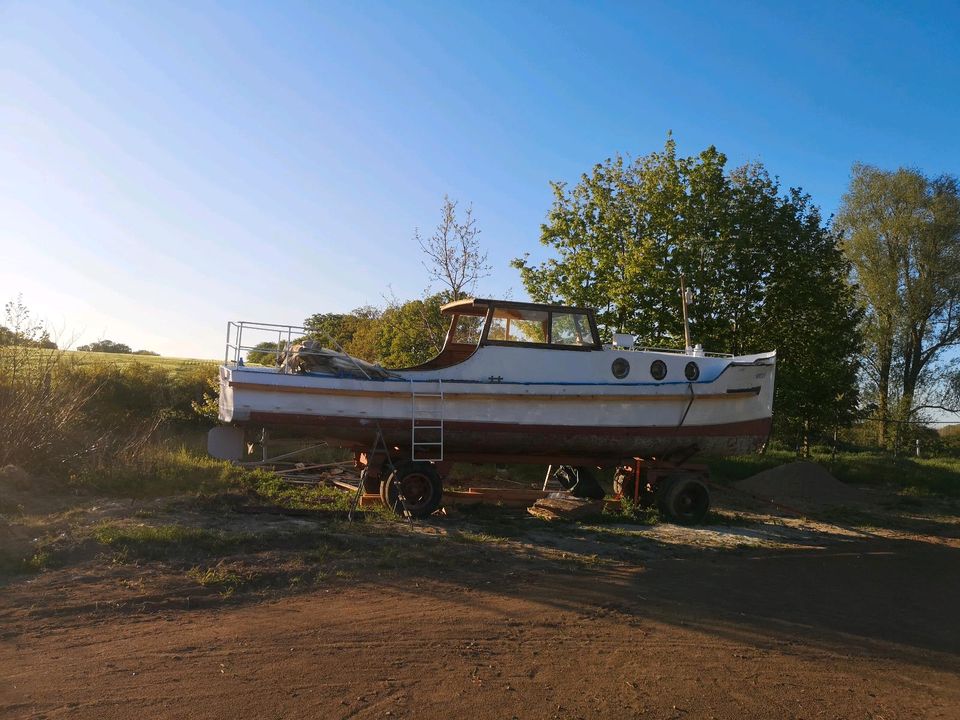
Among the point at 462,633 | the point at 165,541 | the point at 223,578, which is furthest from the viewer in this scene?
the point at 165,541

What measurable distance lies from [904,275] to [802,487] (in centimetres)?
1977

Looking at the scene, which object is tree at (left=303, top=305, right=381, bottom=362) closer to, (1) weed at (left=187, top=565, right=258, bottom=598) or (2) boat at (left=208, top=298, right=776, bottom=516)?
(2) boat at (left=208, top=298, right=776, bottom=516)

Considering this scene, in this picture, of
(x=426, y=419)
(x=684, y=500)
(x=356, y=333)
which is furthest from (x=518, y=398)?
(x=356, y=333)

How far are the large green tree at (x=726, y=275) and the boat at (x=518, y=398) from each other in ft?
21.8

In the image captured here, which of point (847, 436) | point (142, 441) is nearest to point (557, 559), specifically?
point (142, 441)

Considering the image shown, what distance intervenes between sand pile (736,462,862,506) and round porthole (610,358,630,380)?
7256mm

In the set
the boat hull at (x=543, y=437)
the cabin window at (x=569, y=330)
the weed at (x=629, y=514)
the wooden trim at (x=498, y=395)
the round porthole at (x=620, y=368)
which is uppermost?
the cabin window at (x=569, y=330)

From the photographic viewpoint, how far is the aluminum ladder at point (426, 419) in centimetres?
1179

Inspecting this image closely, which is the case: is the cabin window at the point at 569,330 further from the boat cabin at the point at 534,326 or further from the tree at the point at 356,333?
the tree at the point at 356,333

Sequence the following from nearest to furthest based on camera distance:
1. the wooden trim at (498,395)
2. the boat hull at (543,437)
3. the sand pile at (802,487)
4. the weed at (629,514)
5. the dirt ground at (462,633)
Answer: the dirt ground at (462,633), the wooden trim at (498,395), the boat hull at (543,437), the weed at (629,514), the sand pile at (802,487)

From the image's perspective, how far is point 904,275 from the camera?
34.1 meters

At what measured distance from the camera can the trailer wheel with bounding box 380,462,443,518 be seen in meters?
11.7

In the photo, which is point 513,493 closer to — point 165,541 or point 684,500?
point 684,500

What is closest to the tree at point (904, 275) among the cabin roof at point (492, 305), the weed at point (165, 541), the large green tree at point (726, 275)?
the large green tree at point (726, 275)
